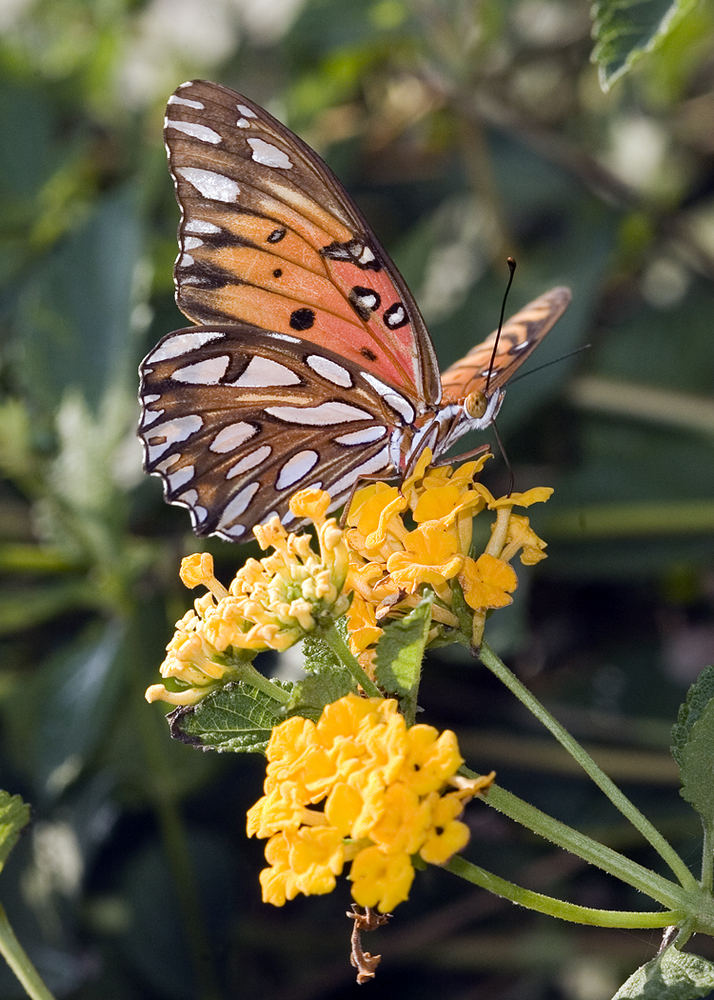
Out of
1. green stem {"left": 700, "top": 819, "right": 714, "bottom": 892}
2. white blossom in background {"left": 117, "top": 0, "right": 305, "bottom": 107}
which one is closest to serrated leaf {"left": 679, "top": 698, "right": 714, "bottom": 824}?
green stem {"left": 700, "top": 819, "right": 714, "bottom": 892}

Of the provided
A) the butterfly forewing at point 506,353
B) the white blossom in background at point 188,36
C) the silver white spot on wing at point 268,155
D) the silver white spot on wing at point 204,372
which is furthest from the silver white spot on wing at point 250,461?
the white blossom in background at point 188,36

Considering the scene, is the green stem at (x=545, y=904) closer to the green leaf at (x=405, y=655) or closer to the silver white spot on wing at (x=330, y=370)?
the green leaf at (x=405, y=655)

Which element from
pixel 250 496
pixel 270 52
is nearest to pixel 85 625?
A: pixel 250 496

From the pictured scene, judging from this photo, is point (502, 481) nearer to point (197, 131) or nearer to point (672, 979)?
point (197, 131)

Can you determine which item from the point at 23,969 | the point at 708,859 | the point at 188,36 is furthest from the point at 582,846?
the point at 188,36

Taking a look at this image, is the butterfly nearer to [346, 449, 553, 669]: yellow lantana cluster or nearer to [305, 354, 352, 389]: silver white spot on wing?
[305, 354, 352, 389]: silver white spot on wing

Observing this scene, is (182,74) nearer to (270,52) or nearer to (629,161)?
(270,52)

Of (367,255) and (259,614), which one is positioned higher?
(367,255)
